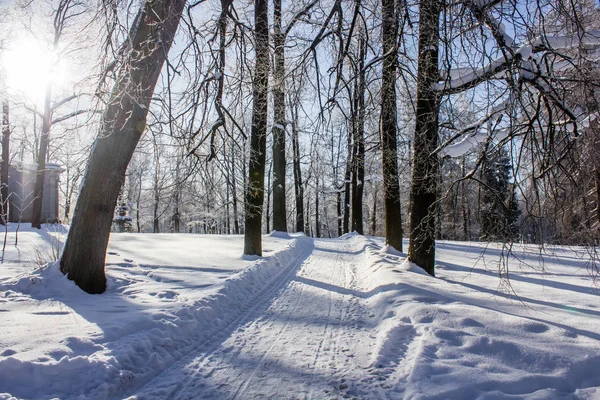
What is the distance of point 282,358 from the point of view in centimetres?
348

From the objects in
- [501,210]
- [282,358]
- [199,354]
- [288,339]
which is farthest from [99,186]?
[501,210]

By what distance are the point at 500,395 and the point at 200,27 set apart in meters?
5.40

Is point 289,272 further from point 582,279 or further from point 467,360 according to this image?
point 582,279

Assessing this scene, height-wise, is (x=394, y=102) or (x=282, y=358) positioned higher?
(x=394, y=102)

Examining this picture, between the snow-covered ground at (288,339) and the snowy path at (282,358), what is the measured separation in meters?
0.02

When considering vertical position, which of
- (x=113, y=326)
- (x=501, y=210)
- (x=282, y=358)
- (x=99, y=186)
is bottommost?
(x=282, y=358)

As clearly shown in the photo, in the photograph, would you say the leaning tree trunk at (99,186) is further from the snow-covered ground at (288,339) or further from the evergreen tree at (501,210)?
the evergreen tree at (501,210)

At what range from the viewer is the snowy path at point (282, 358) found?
288 cm

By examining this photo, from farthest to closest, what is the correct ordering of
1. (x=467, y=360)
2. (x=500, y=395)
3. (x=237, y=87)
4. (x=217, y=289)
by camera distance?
(x=237, y=87)
(x=217, y=289)
(x=467, y=360)
(x=500, y=395)

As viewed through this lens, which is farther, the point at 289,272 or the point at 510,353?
the point at 289,272

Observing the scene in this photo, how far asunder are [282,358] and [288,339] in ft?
1.65

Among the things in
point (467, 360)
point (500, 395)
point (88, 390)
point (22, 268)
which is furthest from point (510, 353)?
point (22, 268)

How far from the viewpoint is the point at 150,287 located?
5676 mm

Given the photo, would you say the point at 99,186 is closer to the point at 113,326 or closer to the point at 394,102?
the point at 113,326
